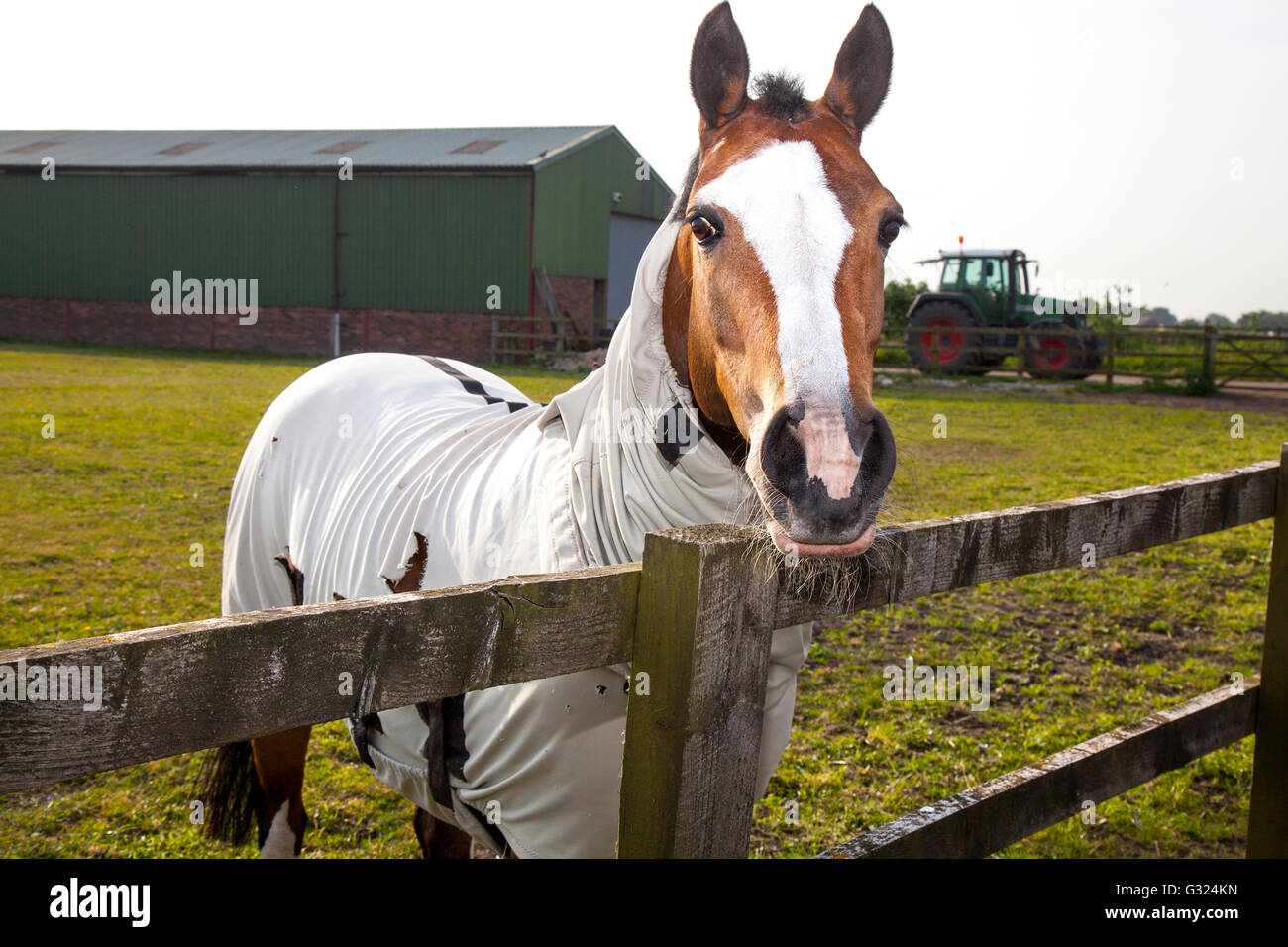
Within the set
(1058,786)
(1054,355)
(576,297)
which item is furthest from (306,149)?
(1058,786)

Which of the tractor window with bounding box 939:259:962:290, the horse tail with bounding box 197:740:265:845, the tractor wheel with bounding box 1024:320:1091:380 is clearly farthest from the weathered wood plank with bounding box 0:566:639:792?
the tractor window with bounding box 939:259:962:290

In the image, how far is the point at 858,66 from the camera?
85.1 inches

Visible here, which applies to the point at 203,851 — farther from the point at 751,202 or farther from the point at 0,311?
the point at 0,311

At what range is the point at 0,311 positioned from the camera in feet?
91.9

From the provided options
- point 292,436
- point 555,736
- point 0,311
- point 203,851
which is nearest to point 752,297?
point 555,736

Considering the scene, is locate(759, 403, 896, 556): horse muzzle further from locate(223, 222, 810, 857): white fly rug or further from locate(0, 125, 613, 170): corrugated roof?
locate(0, 125, 613, 170): corrugated roof

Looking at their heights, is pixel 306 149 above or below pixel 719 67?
above

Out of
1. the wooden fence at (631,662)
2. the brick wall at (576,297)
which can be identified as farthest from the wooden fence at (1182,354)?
the wooden fence at (631,662)

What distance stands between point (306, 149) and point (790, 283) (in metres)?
29.4

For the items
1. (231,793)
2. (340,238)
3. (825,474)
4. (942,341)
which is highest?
(340,238)

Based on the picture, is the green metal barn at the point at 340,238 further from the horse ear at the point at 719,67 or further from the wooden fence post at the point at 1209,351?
the horse ear at the point at 719,67

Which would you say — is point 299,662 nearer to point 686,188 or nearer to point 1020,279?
point 686,188

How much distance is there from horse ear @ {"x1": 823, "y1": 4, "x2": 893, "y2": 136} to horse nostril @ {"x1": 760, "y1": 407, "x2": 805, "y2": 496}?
0.98 m
